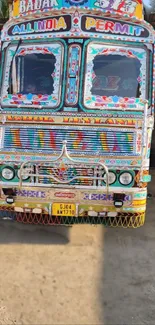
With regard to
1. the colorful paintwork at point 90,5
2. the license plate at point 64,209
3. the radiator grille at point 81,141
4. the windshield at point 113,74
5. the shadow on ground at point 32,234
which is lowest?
the shadow on ground at point 32,234

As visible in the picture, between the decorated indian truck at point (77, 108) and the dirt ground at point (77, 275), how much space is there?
1.83ft

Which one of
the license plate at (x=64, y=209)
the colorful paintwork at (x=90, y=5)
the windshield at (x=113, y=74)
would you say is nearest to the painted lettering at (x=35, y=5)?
the colorful paintwork at (x=90, y=5)

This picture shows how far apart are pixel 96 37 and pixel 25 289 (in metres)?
3.53

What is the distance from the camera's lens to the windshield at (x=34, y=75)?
5.26m

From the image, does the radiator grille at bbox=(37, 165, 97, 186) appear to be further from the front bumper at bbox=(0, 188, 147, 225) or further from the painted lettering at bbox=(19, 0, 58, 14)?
the painted lettering at bbox=(19, 0, 58, 14)

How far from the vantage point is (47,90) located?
209 inches

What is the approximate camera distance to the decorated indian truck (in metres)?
4.98

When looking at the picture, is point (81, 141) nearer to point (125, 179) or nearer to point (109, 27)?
point (125, 179)

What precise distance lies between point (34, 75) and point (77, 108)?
890mm

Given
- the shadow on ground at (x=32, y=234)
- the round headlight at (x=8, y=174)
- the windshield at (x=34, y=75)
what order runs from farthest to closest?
the shadow on ground at (x=32, y=234) < the windshield at (x=34, y=75) < the round headlight at (x=8, y=174)

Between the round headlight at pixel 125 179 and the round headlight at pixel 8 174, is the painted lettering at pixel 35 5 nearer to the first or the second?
the round headlight at pixel 8 174

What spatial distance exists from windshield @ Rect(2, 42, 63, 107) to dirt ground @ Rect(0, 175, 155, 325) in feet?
7.15

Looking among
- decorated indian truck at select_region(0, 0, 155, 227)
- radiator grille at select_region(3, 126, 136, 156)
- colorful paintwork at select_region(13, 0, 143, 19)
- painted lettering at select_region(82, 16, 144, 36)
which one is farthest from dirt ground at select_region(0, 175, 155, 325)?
colorful paintwork at select_region(13, 0, 143, 19)

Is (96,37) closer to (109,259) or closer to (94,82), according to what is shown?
(94,82)
